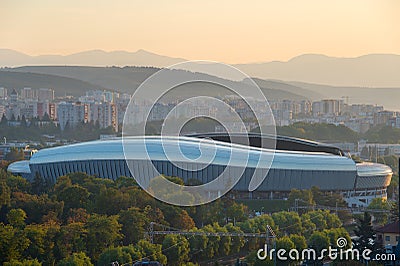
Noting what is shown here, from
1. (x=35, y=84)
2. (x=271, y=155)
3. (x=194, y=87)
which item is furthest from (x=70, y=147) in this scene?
(x=35, y=84)

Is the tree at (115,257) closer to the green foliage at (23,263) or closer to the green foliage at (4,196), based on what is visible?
Result: the green foliage at (23,263)

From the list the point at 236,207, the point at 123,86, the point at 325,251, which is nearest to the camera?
the point at 325,251

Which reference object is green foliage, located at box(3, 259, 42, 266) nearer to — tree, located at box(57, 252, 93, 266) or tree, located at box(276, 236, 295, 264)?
tree, located at box(57, 252, 93, 266)

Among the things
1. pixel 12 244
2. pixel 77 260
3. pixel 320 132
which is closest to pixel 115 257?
pixel 77 260

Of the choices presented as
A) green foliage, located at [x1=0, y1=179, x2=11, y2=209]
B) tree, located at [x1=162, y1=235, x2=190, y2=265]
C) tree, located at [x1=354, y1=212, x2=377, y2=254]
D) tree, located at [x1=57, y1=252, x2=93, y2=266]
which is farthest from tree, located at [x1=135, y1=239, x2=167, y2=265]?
green foliage, located at [x1=0, y1=179, x2=11, y2=209]

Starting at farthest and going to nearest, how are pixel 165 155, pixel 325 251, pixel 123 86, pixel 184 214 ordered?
1. pixel 123 86
2. pixel 165 155
3. pixel 184 214
4. pixel 325 251

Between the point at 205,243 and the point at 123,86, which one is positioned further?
the point at 123,86

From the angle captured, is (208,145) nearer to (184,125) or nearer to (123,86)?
(184,125)
